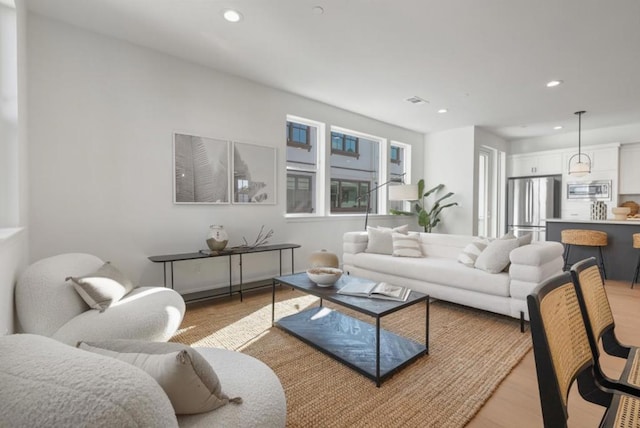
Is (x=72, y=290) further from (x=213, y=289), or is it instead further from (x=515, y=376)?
(x=515, y=376)

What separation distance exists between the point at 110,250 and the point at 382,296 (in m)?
2.68

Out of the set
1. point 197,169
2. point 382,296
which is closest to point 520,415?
point 382,296

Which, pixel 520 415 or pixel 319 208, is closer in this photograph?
pixel 520 415

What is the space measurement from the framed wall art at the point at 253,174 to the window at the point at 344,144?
1334 millimetres

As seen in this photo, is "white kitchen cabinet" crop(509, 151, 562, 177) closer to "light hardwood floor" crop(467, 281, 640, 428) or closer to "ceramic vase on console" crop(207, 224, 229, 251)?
"light hardwood floor" crop(467, 281, 640, 428)

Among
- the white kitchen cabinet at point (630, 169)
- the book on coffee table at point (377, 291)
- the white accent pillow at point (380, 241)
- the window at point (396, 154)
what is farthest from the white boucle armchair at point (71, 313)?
the white kitchen cabinet at point (630, 169)

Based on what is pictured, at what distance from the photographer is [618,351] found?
1.27 metres

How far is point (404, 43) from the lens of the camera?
3098 millimetres

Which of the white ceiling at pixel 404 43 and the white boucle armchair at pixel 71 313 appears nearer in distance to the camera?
the white boucle armchair at pixel 71 313

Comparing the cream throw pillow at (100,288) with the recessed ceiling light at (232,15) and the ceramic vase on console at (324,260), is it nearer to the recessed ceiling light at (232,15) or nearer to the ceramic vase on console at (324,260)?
the ceramic vase on console at (324,260)

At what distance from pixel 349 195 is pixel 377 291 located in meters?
3.32

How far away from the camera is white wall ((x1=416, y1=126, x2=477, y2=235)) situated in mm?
6102

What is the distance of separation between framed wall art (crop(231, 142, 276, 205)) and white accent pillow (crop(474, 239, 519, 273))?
267 cm

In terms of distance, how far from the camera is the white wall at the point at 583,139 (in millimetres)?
5988
